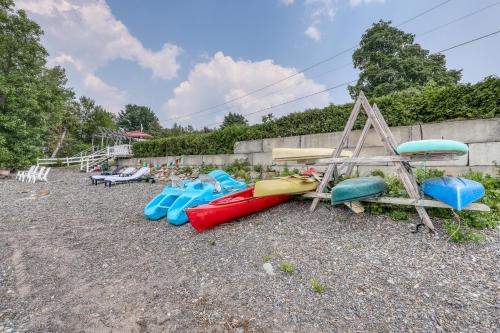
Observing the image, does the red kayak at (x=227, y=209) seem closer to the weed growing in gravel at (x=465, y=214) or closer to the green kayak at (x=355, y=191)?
the green kayak at (x=355, y=191)

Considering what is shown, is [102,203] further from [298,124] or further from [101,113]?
[101,113]

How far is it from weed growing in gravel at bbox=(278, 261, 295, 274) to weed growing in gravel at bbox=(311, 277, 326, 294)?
273mm

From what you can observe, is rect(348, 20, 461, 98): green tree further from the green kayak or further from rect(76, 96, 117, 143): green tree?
rect(76, 96, 117, 143): green tree

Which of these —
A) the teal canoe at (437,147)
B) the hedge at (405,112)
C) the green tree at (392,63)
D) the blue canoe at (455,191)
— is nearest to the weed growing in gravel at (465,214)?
the blue canoe at (455,191)

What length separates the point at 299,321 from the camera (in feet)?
6.16

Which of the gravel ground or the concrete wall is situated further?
the concrete wall

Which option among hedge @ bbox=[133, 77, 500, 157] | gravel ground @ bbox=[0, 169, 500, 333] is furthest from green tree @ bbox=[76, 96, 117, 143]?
gravel ground @ bbox=[0, 169, 500, 333]

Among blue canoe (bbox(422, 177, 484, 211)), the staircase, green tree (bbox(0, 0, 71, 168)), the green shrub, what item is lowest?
blue canoe (bbox(422, 177, 484, 211))

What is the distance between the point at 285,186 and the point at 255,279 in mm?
1808

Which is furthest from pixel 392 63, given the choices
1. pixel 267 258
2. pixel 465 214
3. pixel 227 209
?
pixel 267 258

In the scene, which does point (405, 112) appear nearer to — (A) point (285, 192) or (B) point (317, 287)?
(A) point (285, 192)

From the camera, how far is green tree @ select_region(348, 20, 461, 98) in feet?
49.1

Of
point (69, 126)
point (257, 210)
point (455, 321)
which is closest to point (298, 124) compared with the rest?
point (257, 210)

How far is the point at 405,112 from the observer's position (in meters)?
5.37
